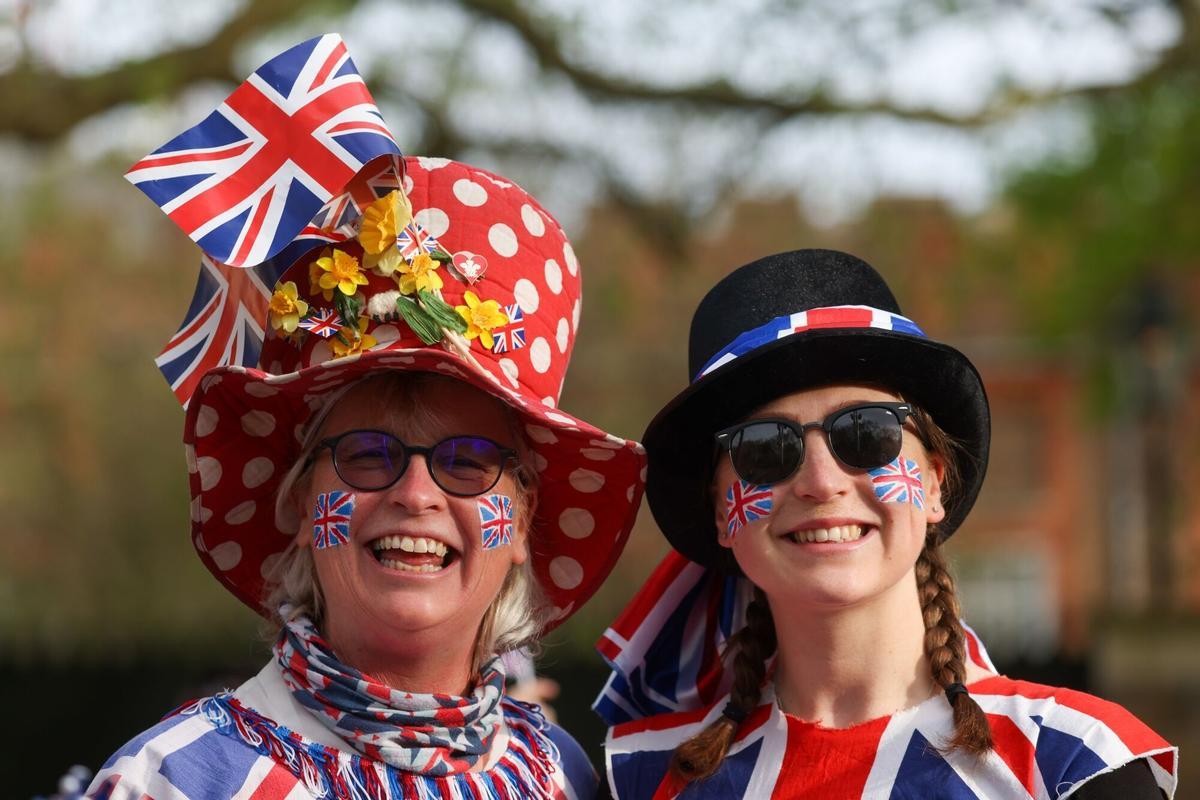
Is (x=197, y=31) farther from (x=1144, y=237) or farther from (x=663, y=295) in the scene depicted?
(x=1144, y=237)

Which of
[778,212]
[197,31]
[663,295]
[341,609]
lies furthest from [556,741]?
[663,295]

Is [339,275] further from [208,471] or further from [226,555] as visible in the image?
[226,555]

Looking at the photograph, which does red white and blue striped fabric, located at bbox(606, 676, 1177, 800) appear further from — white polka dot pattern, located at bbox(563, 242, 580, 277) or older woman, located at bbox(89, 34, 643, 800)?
white polka dot pattern, located at bbox(563, 242, 580, 277)

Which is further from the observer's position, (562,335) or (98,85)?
(98,85)

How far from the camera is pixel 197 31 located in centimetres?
735

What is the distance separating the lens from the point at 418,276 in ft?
8.93

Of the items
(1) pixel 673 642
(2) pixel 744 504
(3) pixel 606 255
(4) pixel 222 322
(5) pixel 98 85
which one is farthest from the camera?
(3) pixel 606 255

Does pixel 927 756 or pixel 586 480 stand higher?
pixel 586 480

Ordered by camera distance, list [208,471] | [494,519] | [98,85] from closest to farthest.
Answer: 1. [494,519]
2. [208,471]
3. [98,85]

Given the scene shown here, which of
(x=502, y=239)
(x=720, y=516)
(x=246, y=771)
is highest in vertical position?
(x=502, y=239)

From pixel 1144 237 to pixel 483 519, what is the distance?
841 cm

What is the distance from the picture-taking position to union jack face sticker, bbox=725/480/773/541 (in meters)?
2.64

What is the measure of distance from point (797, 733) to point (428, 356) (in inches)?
38.9

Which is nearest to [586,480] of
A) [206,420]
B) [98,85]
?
[206,420]
